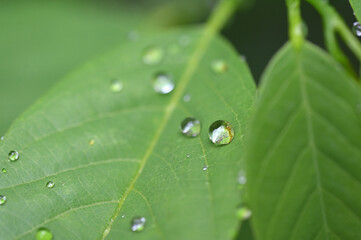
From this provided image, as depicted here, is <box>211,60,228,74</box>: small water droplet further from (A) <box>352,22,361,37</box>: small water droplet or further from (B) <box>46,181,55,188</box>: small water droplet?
(B) <box>46,181,55,188</box>: small water droplet

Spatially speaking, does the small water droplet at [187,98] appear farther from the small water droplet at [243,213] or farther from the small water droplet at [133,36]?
the small water droplet at [133,36]

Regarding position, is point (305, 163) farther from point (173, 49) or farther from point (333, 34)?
point (173, 49)

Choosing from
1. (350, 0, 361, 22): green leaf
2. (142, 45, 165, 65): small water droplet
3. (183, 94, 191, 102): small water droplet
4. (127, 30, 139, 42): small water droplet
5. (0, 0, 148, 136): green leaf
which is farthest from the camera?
(0, 0, 148, 136): green leaf

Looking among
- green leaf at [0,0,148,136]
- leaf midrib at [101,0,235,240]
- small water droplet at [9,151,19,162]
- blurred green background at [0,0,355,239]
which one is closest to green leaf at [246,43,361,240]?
leaf midrib at [101,0,235,240]

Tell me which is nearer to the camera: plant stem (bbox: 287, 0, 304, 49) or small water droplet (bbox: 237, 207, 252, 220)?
small water droplet (bbox: 237, 207, 252, 220)

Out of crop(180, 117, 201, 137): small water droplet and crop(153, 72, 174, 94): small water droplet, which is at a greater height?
crop(153, 72, 174, 94): small water droplet
